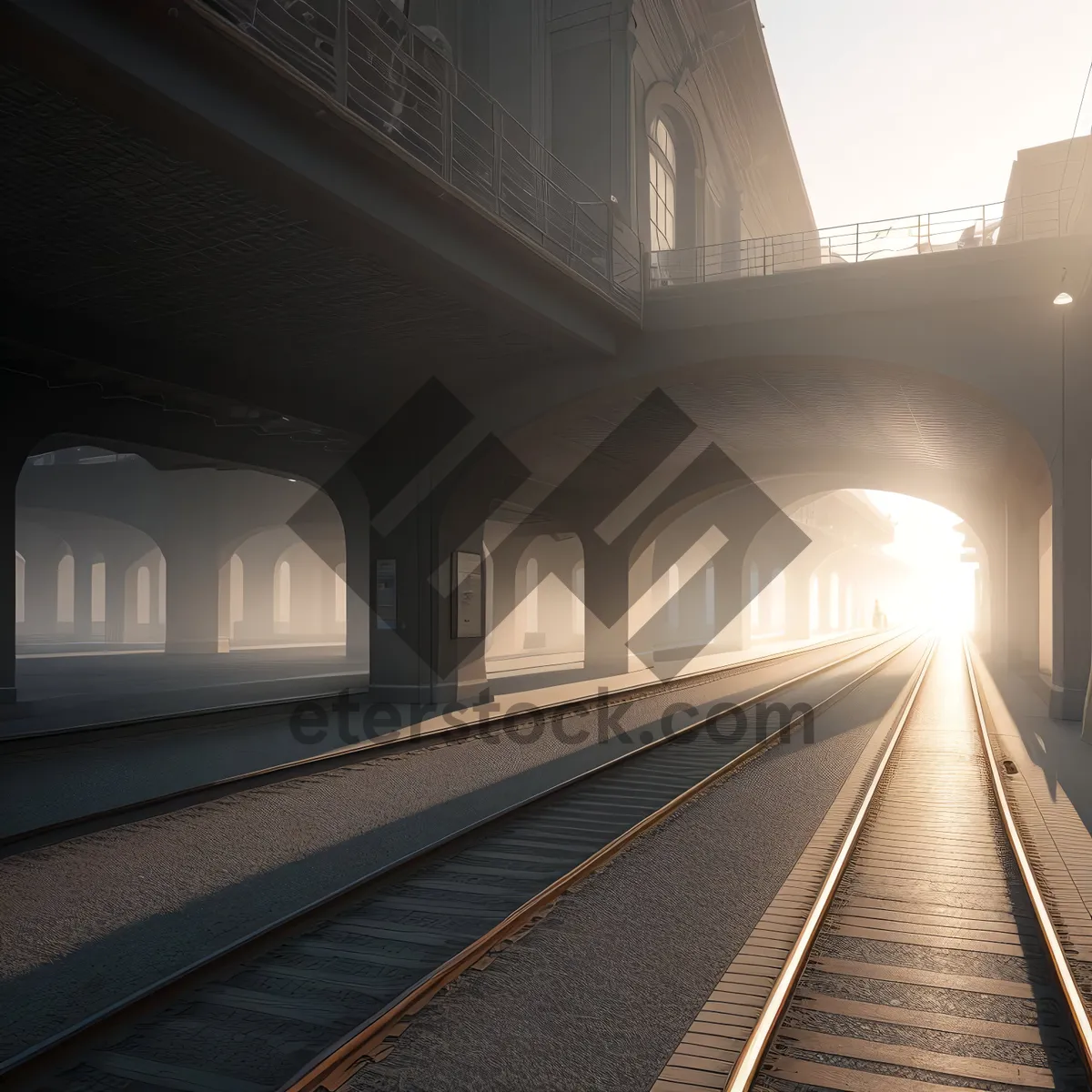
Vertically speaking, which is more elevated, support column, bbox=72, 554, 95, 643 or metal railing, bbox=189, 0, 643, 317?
metal railing, bbox=189, 0, 643, 317

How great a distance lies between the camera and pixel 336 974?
4840mm

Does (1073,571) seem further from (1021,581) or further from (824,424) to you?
(1021,581)

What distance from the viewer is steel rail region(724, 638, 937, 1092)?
3.63 meters

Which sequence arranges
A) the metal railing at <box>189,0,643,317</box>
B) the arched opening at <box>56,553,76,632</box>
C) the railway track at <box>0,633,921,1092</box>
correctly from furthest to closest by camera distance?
Answer: 1. the arched opening at <box>56,553,76,632</box>
2. the metal railing at <box>189,0,643,317</box>
3. the railway track at <box>0,633,921,1092</box>

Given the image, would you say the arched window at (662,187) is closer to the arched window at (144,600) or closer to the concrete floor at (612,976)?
the concrete floor at (612,976)

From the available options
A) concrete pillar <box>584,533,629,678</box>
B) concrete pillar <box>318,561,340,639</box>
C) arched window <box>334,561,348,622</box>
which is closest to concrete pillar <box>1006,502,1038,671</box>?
concrete pillar <box>584,533,629,678</box>

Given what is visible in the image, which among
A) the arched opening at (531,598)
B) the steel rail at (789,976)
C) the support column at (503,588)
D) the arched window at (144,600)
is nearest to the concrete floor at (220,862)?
the steel rail at (789,976)

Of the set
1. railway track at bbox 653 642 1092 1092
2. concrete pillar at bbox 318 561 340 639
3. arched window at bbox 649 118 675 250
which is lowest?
railway track at bbox 653 642 1092 1092

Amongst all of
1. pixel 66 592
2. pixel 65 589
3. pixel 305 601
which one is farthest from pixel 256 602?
pixel 65 589

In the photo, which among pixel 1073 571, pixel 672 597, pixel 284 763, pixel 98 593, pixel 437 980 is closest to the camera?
pixel 437 980

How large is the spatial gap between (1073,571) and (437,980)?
41.7 feet

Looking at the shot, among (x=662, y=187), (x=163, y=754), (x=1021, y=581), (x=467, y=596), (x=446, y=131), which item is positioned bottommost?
(x=163, y=754)

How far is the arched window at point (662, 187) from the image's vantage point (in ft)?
73.1

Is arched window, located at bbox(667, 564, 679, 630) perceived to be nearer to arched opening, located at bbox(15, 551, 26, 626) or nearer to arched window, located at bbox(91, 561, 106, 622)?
arched window, located at bbox(91, 561, 106, 622)
